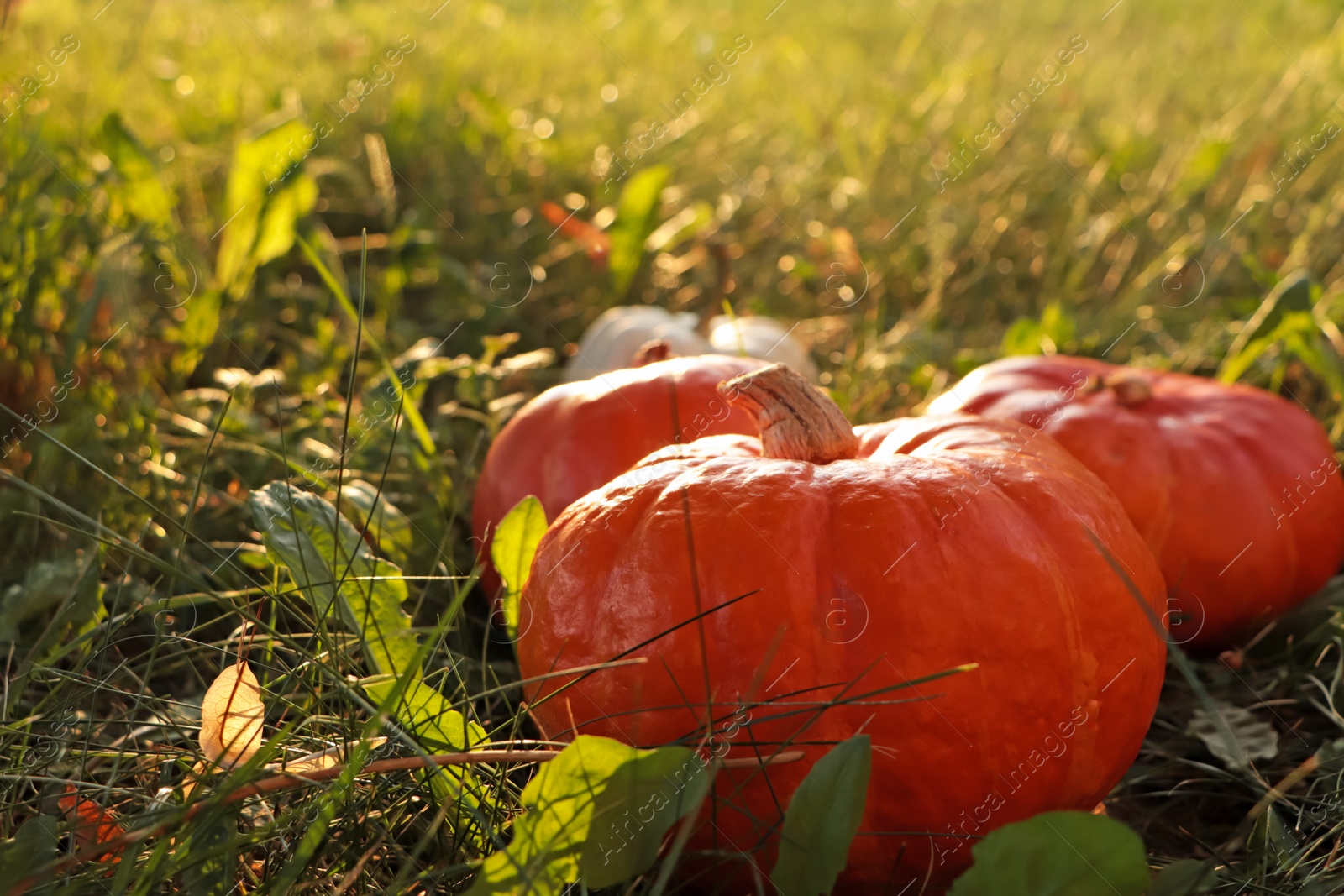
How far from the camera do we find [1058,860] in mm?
1065

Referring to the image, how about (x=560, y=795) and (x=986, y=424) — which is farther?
(x=986, y=424)

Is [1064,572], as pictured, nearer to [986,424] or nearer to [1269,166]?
[986,424]

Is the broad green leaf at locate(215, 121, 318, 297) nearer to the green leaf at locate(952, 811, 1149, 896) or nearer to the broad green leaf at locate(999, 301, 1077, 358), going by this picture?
the broad green leaf at locate(999, 301, 1077, 358)

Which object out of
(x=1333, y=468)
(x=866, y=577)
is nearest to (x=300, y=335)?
(x=866, y=577)

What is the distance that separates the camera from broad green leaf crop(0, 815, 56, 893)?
37.0 inches

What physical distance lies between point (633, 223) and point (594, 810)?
2.32 metres

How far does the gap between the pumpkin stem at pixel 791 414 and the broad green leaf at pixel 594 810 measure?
0.59 meters

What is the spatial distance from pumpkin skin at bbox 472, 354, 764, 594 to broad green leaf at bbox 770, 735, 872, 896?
891mm

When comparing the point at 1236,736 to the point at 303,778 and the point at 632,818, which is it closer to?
the point at 632,818

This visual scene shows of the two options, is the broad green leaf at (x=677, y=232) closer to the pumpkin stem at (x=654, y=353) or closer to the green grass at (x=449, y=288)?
the green grass at (x=449, y=288)

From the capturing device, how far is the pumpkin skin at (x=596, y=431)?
1953 millimetres

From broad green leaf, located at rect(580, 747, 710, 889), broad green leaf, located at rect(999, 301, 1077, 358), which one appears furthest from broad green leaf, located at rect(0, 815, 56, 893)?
broad green leaf, located at rect(999, 301, 1077, 358)

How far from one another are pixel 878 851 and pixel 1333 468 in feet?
4.55

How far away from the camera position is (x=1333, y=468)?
6.93 ft
